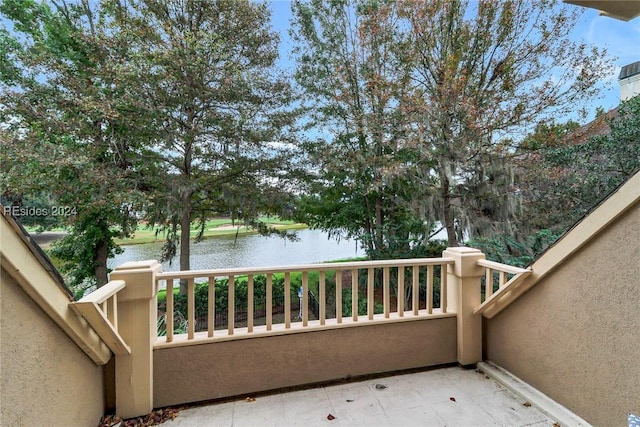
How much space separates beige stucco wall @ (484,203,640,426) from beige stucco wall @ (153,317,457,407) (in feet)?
2.29

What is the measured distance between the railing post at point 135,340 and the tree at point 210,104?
13.1 feet

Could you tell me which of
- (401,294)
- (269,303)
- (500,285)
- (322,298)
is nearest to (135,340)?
(269,303)

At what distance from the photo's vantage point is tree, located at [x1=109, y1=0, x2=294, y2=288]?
5.41m

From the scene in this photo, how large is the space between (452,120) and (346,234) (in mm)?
3559

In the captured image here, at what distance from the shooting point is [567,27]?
538cm

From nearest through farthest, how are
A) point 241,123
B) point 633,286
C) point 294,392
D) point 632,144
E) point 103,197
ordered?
1. point 633,286
2. point 294,392
3. point 632,144
4. point 103,197
5. point 241,123

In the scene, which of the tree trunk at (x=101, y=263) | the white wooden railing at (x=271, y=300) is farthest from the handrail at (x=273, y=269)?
the tree trunk at (x=101, y=263)

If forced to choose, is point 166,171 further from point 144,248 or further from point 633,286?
point 633,286

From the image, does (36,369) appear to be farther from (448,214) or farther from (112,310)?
(448,214)

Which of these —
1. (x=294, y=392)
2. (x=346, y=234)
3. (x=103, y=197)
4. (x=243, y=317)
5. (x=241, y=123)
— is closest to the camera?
(x=294, y=392)

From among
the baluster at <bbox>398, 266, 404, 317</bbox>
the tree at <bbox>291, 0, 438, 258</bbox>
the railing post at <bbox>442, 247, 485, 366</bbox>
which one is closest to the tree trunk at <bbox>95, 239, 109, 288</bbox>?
the tree at <bbox>291, 0, 438, 258</bbox>

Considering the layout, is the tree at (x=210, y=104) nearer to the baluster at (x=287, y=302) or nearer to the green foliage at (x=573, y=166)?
the baluster at (x=287, y=302)

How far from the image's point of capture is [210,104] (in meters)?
5.91

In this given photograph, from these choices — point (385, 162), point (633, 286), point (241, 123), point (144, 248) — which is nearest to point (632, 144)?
point (385, 162)
